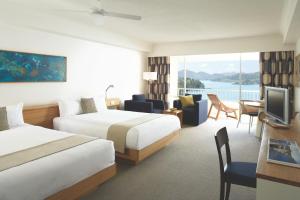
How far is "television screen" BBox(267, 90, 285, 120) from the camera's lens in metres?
2.57

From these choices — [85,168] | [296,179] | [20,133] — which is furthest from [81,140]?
[296,179]

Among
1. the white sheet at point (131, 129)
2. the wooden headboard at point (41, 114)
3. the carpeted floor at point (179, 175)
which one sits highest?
the wooden headboard at point (41, 114)

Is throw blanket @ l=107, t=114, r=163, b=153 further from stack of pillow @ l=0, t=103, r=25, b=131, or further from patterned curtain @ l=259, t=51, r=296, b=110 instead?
patterned curtain @ l=259, t=51, r=296, b=110

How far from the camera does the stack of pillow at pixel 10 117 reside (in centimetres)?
313

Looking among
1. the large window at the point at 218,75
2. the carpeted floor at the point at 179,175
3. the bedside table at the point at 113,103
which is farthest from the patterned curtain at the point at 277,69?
the bedside table at the point at 113,103

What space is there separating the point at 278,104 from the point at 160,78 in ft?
16.0

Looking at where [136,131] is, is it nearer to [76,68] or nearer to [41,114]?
[41,114]

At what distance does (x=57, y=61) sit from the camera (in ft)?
14.4

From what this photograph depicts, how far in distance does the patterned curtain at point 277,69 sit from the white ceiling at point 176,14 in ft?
2.09

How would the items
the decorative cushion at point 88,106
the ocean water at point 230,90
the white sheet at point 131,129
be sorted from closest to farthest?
1. the white sheet at point 131,129
2. the decorative cushion at point 88,106
3. the ocean water at point 230,90

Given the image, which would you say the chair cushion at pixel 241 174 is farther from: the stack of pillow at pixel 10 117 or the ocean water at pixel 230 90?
the ocean water at pixel 230 90

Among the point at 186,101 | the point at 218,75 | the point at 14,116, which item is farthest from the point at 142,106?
the point at 218,75

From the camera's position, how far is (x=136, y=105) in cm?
578

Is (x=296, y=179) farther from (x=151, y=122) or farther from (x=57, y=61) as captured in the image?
(x=57, y=61)
